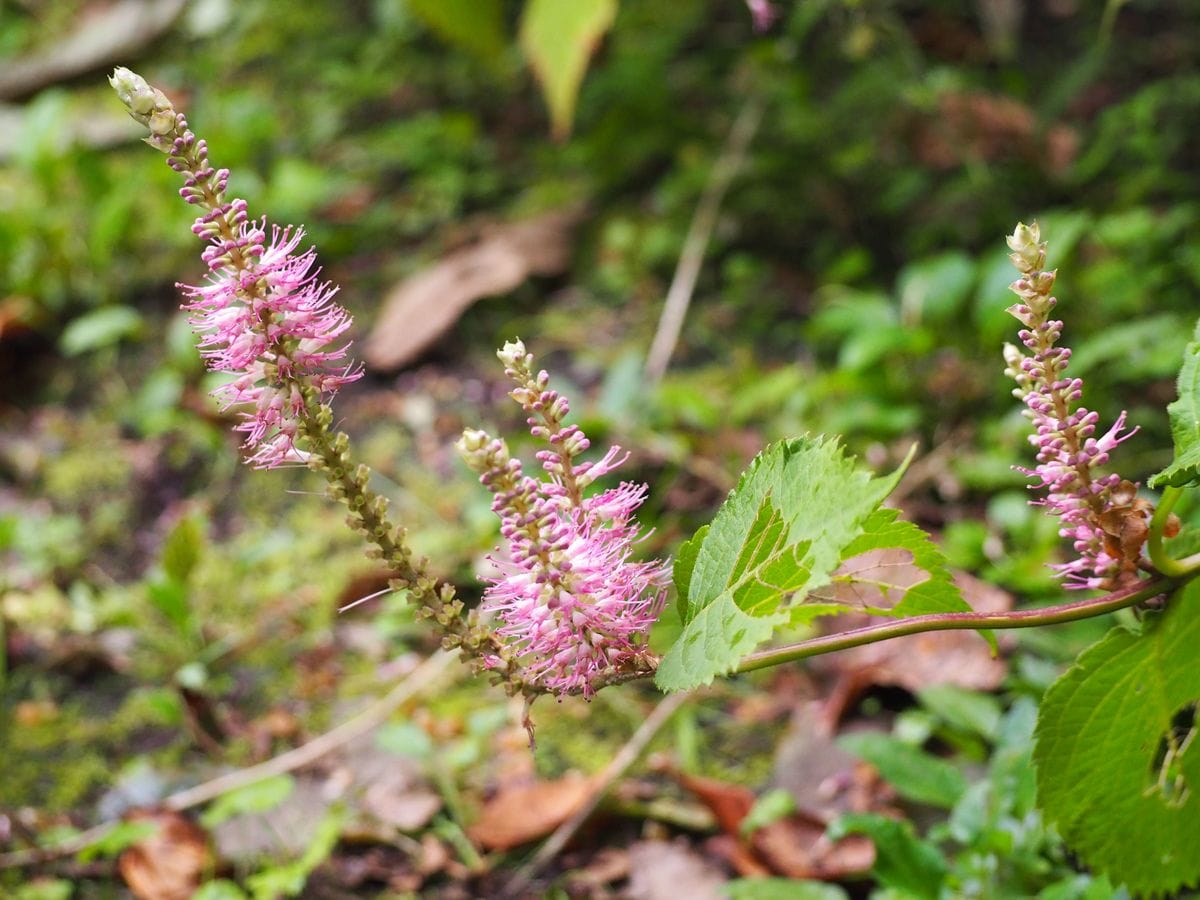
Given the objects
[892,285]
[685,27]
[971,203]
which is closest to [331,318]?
[892,285]

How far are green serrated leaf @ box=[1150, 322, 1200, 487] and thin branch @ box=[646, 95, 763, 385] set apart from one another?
6.32 ft

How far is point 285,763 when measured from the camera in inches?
83.8

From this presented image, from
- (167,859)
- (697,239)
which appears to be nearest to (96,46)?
(697,239)

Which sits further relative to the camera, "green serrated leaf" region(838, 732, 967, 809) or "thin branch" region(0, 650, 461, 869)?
"thin branch" region(0, 650, 461, 869)

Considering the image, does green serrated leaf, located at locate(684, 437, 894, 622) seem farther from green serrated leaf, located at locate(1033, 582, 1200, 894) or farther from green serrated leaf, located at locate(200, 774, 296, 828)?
green serrated leaf, located at locate(200, 774, 296, 828)

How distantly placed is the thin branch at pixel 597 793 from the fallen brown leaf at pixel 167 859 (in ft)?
1.79

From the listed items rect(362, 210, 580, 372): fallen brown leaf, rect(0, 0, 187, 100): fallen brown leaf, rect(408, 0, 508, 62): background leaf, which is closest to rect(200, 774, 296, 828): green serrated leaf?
rect(362, 210, 580, 372): fallen brown leaf

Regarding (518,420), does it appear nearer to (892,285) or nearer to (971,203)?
(892,285)

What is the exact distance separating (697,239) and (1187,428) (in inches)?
94.4

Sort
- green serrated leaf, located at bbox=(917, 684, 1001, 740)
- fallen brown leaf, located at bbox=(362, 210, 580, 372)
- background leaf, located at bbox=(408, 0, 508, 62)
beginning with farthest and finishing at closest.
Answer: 1. background leaf, located at bbox=(408, 0, 508, 62)
2. fallen brown leaf, located at bbox=(362, 210, 580, 372)
3. green serrated leaf, located at bbox=(917, 684, 1001, 740)

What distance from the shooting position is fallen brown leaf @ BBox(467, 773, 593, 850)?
75.3 inches

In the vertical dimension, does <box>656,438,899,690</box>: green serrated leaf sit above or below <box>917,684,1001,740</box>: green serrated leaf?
above

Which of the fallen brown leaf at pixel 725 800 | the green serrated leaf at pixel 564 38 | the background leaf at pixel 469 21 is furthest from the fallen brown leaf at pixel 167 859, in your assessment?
the background leaf at pixel 469 21

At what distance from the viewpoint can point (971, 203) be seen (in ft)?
10.5
